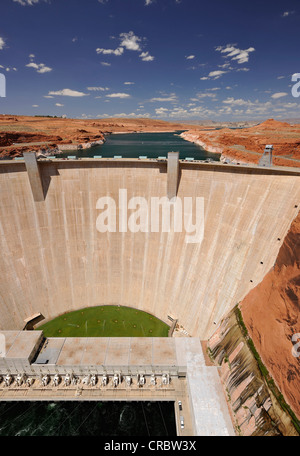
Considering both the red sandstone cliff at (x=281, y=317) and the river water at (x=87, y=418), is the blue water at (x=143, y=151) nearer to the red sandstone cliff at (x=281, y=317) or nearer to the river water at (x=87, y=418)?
the red sandstone cliff at (x=281, y=317)

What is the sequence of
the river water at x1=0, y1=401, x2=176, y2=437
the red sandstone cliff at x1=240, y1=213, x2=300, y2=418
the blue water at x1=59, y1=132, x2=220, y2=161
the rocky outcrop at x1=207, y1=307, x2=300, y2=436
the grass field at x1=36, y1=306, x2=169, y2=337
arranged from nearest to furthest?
the rocky outcrop at x1=207, y1=307, x2=300, y2=436 → the red sandstone cliff at x1=240, y1=213, x2=300, y2=418 → the river water at x1=0, y1=401, x2=176, y2=437 → the grass field at x1=36, y1=306, x2=169, y2=337 → the blue water at x1=59, y1=132, x2=220, y2=161

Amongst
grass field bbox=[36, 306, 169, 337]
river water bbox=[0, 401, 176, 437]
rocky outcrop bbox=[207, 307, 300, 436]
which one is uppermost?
rocky outcrop bbox=[207, 307, 300, 436]

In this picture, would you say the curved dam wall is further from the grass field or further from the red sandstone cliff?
the red sandstone cliff

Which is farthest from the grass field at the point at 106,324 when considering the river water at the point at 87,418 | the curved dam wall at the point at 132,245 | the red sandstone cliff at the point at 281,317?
the red sandstone cliff at the point at 281,317

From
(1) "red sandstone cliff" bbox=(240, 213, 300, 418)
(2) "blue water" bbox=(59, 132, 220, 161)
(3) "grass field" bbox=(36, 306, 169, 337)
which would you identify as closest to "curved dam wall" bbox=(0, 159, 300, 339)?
(3) "grass field" bbox=(36, 306, 169, 337)

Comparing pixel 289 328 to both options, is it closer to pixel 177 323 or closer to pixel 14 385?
pixel 177 323

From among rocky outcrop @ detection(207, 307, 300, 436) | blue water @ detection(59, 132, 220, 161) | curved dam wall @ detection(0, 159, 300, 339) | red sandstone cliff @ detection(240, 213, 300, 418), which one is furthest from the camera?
blue water @ detection(59, 132, 220, 161)
